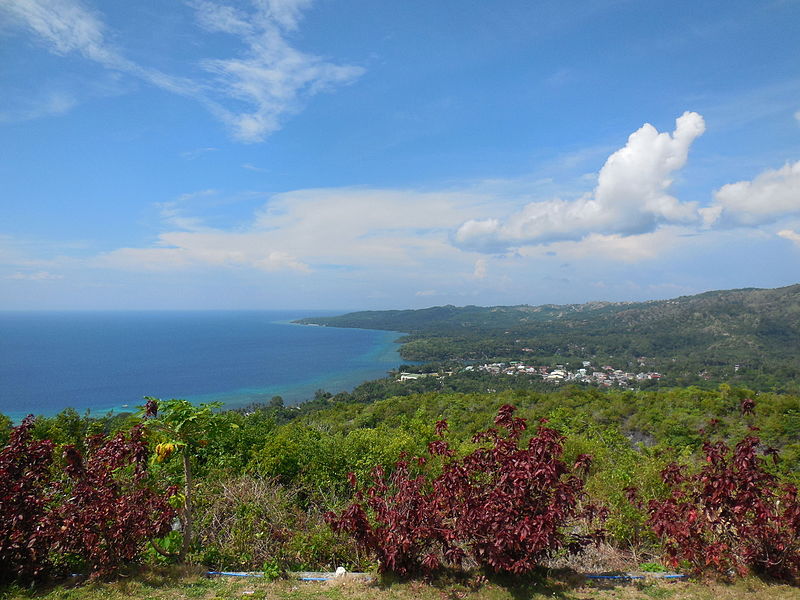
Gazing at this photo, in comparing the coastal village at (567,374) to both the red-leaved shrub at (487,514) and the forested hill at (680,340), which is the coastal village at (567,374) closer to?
the forested hill at (680,340)

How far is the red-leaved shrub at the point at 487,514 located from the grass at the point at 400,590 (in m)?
0.19

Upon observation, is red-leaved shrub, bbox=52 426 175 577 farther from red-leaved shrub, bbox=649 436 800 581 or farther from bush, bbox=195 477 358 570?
→ red-leaved shrub, bbox=649 436 800 581

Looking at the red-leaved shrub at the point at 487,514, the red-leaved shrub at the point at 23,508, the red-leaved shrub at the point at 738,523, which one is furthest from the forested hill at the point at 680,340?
the red-leaved shrub at the point at 23,508

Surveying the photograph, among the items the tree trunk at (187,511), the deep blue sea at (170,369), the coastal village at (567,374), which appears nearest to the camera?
the tree trunk at (187,511)

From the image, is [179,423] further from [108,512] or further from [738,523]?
[738,523]

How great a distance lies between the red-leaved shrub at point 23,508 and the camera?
12.0ft

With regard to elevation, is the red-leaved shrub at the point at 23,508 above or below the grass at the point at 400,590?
above

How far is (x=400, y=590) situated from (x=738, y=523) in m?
3.34

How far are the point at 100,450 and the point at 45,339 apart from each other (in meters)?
146

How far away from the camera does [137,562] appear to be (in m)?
4.27

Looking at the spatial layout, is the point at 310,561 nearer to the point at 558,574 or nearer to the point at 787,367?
the point at 558,574

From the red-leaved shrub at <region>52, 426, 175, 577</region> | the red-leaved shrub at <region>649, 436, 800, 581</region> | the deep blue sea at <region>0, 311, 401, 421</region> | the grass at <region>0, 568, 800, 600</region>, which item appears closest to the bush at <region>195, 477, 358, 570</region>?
the grass at <region>0, 568, 800, 600</region>

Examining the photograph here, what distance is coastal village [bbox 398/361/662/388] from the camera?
59.4 meters

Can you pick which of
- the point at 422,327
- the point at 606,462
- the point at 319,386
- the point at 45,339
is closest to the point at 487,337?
the point at 422,327
